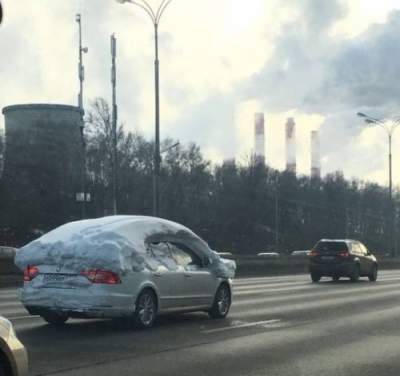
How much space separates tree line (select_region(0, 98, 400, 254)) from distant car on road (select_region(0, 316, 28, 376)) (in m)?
60.9

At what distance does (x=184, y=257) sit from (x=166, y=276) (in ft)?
2.92

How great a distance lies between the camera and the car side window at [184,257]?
13.5 meters

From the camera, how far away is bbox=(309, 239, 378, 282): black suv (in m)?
30.2

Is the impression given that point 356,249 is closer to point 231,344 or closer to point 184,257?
point 184,257

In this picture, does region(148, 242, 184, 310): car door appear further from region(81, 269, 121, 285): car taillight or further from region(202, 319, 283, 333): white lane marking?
region(202, 319, 283, 333): white lane marking

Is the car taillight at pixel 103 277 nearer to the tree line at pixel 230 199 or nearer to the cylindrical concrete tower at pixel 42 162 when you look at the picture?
the tree line at pixel 230 199

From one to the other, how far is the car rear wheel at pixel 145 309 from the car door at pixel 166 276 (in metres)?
0.17

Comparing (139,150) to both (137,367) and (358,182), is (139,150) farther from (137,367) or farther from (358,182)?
(137,367)

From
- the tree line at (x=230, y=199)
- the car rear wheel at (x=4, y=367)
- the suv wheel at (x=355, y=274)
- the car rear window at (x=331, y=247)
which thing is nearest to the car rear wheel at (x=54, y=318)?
the car rear wheel at (x=4, y=367)

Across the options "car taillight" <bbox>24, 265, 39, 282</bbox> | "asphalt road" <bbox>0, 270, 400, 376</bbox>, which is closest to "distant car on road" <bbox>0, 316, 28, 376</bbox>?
"asphalt road" <bbox>0, 270, 400, 376</bbox>

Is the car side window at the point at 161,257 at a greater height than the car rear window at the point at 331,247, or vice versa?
the car side window at the point at 161,257

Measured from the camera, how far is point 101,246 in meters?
12.2

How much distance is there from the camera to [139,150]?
287ft

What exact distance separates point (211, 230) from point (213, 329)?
8901cm
